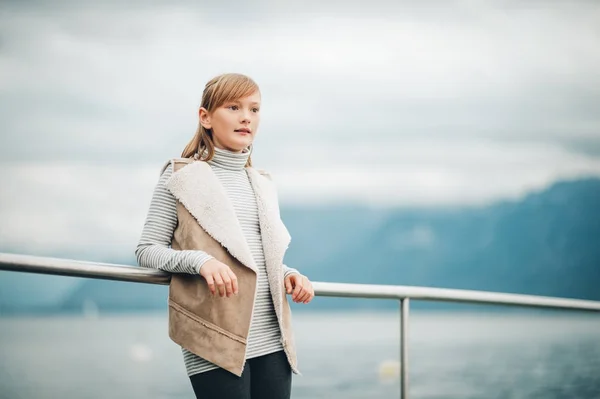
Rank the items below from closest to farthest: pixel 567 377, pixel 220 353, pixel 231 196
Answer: pixel 220 353
pixel 231 196
pixel 567 377

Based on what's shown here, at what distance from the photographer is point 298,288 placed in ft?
6.05

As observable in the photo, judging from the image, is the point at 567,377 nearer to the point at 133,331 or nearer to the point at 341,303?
the point at 133,331

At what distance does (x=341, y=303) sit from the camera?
102 meters

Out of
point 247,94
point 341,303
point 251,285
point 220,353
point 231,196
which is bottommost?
point 220,353

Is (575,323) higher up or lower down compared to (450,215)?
lower down

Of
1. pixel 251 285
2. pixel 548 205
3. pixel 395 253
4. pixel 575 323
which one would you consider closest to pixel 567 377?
pixel 575 323

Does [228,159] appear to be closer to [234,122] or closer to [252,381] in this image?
[234,122]

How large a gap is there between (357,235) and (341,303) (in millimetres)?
10668

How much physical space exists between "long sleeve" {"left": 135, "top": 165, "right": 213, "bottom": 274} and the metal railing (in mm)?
40

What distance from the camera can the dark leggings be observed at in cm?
173

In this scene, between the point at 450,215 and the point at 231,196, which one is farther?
the point at 450,215

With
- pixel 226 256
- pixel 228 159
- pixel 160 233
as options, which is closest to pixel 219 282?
pixel 226 256

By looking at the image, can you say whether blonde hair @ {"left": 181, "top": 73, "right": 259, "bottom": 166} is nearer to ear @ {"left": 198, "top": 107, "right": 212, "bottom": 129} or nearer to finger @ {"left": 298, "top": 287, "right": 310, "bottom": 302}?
A: ear @ {"left": 198, "top": 107, "right": 212, "bottom": 129}

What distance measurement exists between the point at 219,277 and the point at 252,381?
33 centimetres
